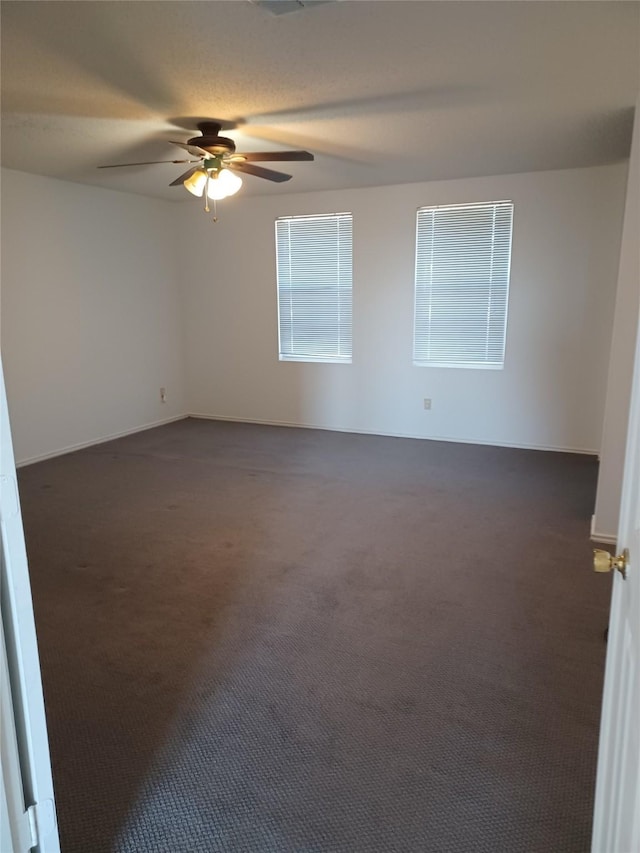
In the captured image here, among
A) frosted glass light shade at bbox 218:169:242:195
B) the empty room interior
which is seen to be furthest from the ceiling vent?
frosted glass light shade at bbox 218:169:242:195

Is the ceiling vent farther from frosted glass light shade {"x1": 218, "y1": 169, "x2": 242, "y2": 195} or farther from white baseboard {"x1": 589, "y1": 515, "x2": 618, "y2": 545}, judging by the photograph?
white baseboard {"x1": 589, "y1": 515, "x2": 618, "y2": 545}

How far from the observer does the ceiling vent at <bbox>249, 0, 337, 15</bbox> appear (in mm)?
1835

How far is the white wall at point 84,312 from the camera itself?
454cm

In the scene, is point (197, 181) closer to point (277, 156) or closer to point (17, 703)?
point (277, 156)

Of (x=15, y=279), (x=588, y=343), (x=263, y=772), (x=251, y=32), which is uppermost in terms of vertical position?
(x=251, y=32)

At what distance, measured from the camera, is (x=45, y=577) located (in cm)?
287

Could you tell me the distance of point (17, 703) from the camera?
1.01 m

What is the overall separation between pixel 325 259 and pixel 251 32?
351 centimetres

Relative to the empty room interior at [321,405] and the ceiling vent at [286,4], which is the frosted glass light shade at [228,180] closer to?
the empty room interior at [321,405]

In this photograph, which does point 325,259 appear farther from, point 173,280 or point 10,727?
point 10,727

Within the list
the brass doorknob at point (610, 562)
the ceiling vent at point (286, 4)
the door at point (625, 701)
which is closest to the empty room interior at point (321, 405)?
the ceiling vent at point (286, 4)

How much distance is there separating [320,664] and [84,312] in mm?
4235

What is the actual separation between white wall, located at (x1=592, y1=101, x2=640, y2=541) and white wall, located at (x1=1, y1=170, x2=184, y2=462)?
438cm

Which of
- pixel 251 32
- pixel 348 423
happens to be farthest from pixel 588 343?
pixel 251 32
